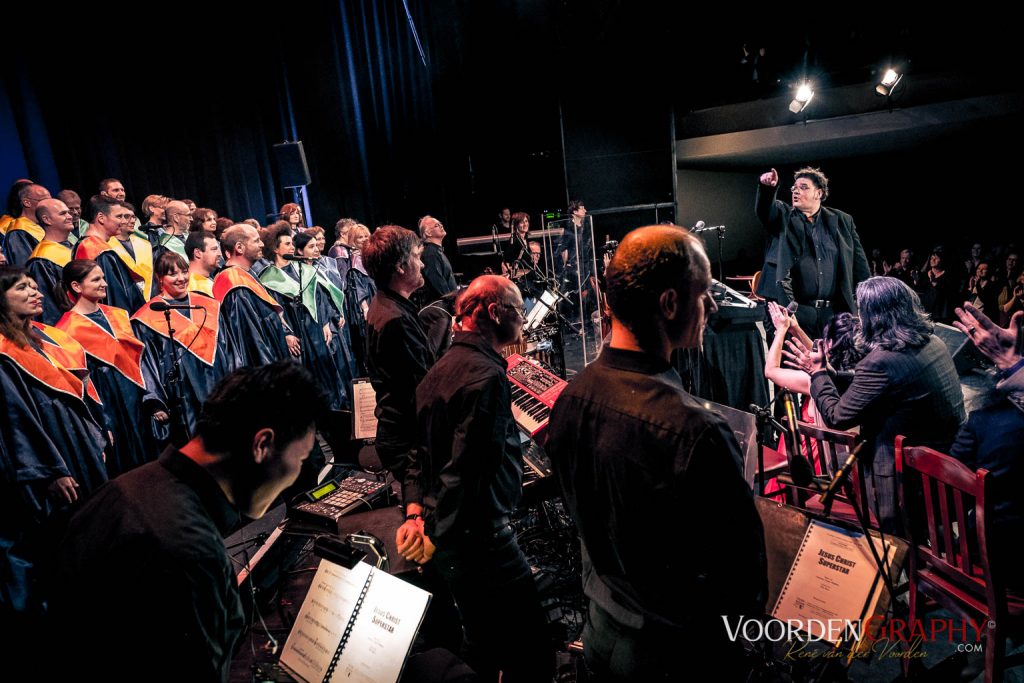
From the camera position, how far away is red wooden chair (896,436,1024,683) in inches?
73.5

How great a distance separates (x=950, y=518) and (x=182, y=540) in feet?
8.21

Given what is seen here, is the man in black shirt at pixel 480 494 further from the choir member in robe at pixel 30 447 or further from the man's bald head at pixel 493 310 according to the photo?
the choir member in robe at pixel 30 447

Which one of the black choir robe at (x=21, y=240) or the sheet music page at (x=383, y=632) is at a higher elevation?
the black choir robe at (x=21, y=240)

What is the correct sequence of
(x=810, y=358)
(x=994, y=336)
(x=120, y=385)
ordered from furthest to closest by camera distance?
(x=120, y=385) < (x=810, y=358) < (x=994, y=336)

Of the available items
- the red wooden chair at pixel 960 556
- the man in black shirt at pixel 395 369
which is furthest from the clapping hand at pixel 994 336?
the man in black shirt at pixel 395 369

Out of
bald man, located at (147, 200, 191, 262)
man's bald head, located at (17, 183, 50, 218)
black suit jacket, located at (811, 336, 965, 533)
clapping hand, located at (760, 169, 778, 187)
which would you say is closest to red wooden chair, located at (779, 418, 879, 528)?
black suit jacket, located at (811, 336, 965, 533)

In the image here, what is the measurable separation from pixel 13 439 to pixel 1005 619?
451 centimetres

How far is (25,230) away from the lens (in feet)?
16.0

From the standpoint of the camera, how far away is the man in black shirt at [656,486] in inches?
45.1

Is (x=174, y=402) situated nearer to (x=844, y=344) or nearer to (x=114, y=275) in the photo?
(x=114, y=275)

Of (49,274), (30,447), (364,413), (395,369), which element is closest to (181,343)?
(49,274)

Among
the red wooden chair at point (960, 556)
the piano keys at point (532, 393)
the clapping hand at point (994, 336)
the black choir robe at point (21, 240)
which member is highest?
the black choir robe at point (21, 240)

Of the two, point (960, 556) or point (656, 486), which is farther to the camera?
point (960, 556)

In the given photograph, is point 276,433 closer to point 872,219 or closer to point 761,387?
point 761,387
